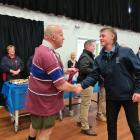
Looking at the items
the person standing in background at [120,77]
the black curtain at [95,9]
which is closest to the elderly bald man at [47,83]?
the person standing in background at [120,77]

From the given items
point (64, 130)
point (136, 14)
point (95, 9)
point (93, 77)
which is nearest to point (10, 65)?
point (64, 130)

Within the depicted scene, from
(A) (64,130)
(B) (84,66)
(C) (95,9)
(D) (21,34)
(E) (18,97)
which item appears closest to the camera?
(B) (84,66)

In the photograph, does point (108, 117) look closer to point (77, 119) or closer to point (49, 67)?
point (49, 67)

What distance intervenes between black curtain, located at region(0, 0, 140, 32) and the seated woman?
3.99 feet

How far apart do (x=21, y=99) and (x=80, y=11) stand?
4.32 metres

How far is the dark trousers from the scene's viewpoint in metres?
2.59

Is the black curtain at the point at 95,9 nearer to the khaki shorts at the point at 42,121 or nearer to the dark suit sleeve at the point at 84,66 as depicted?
the dark suit sleeve at the point at 84,66

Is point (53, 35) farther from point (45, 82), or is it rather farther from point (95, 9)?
point (95, 9)

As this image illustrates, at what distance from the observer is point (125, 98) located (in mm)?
2566

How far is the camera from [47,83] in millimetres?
2381

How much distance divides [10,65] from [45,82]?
302 centimetres

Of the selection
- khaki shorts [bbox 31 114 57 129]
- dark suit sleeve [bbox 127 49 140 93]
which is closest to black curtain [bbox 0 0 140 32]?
khaki shorts [bbox 31 114 57 129]

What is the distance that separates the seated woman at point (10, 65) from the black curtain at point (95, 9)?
3.99 ft

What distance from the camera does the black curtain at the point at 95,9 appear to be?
6.34m
